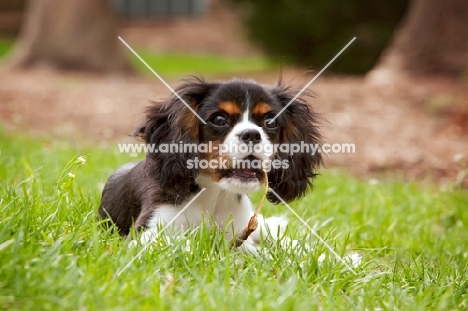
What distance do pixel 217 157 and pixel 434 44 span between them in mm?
8467

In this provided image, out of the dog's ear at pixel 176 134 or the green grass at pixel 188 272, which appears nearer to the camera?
the green grass at pixel 188 272

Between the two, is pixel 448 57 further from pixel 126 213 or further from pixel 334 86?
pixel 126 213

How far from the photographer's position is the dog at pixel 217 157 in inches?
155

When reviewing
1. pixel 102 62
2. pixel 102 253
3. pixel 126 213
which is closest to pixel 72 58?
pixel 102 62

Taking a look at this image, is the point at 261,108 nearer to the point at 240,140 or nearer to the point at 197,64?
the point at 240,140

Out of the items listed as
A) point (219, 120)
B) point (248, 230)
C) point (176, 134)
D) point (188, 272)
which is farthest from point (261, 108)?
point (188, 272)

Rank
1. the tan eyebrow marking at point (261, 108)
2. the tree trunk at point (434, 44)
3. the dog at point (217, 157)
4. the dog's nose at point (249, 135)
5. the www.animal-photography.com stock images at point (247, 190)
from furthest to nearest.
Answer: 1. the tree trunk at point (434, 44)
2. the tan eyebrow marking at point (261, 108)
3. the dog at point (217, 157)
4. the dog's nose at point (249, 135)
5. the www.animal-photography.com stock images at point (247, 190)

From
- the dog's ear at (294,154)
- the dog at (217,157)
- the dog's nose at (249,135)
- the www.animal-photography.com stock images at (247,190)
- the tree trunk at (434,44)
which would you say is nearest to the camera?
the www.animal-photography.com stock images at (247,190)

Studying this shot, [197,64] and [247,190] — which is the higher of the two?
[247,190]

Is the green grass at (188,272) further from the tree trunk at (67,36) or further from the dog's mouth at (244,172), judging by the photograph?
the tree trunk at (67,36)

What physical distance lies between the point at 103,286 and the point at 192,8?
2712 centimetres

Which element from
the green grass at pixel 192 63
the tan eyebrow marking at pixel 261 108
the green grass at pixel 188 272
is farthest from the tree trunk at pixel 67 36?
the tan eyebrow marking at pixel 261 108

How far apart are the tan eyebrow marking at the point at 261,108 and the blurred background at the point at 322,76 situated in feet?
2.10

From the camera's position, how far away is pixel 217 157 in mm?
3969
